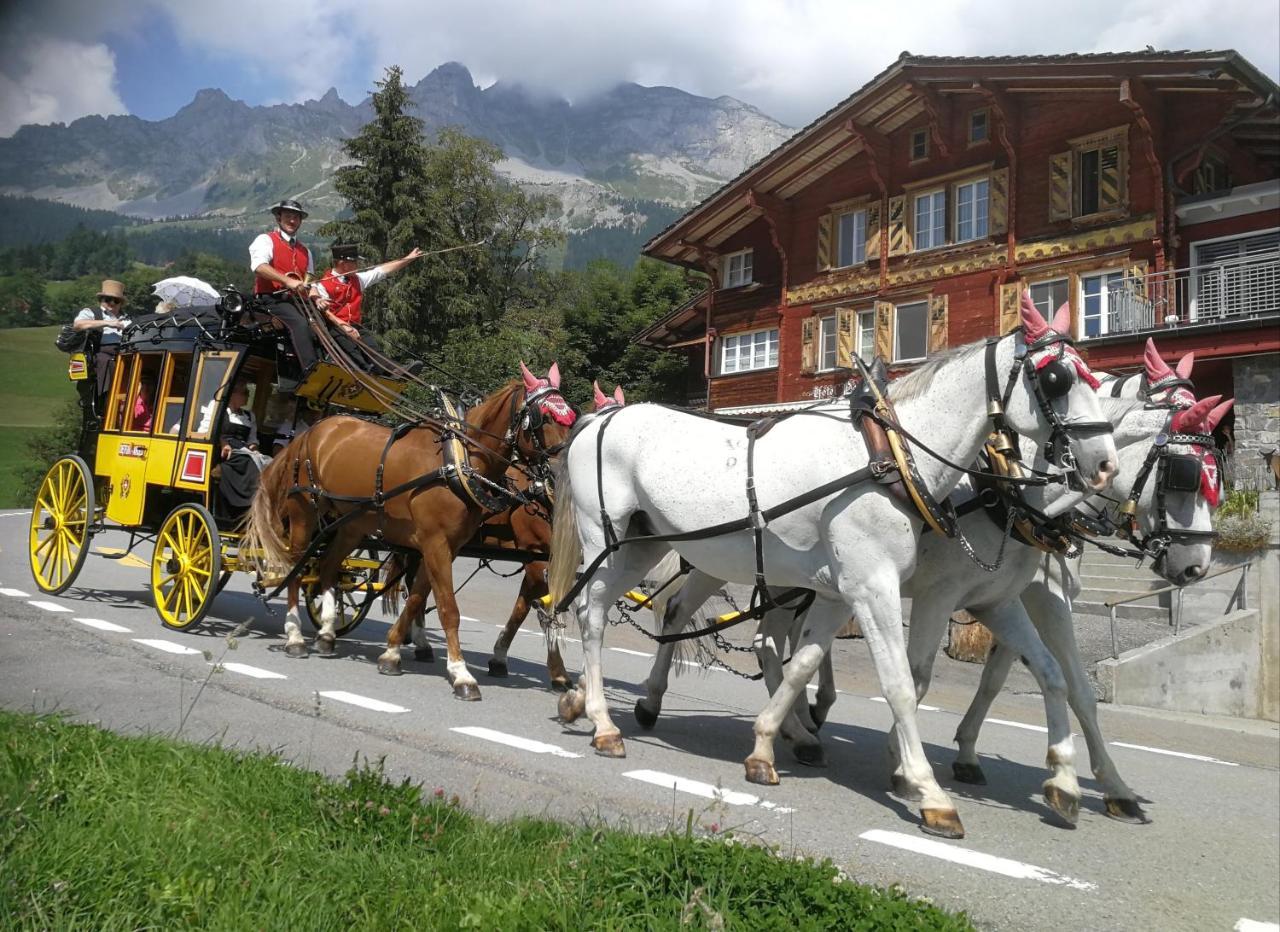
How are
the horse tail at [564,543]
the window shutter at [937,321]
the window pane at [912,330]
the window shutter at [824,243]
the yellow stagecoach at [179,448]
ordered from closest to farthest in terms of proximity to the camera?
1. the horse tail at [564,543]
2. the yellow stagecoach at [179,448]
3. the window shutter at [937,321]
4. the window pane at [912,330]
5. the window shutter at [824,243]

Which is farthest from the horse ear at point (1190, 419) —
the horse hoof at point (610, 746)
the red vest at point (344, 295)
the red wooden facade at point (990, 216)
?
the red wooden facade at point (990, 216)

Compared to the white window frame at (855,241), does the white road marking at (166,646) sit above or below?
below

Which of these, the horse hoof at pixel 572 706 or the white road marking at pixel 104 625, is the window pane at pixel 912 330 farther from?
the horse hoof at pixel 572 706

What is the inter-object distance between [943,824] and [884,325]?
21.6 metres

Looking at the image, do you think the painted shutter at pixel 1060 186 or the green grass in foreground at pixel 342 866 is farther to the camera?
the painted shutter at pixel 1060 186

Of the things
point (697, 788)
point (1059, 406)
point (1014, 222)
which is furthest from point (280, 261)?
point (1014, 222)

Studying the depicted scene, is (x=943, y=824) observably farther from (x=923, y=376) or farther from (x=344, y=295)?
(x=344, y=295)

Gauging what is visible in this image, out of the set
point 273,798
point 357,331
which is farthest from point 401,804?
point 357,331

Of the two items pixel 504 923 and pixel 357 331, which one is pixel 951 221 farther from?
pixel 504 923

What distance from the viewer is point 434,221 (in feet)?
112

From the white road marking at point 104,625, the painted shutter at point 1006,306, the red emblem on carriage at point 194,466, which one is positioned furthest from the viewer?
the painted shutter at point 1006,306

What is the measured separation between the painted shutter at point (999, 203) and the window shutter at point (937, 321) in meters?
1.92

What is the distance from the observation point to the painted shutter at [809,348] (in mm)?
26953

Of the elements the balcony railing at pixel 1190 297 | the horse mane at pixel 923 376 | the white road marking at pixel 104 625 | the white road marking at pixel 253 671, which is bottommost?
the white road marking at pixel 253 671
